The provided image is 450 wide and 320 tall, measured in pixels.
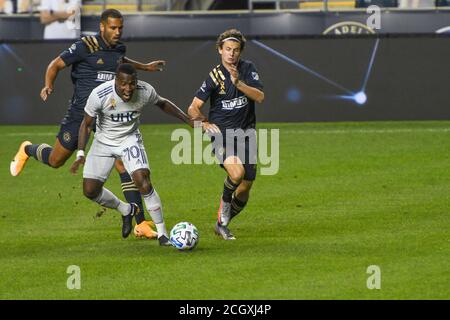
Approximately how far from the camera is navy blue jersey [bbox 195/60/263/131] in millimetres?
12930

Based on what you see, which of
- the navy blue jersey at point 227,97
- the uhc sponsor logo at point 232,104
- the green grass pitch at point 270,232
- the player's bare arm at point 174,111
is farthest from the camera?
the uhc sponsor logo at point 232,104

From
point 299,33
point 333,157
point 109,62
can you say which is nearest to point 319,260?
point 109,62

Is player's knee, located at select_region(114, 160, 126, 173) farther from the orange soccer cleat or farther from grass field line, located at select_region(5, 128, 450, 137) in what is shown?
grass field line, located at select_region(5, 128, 450, 137)

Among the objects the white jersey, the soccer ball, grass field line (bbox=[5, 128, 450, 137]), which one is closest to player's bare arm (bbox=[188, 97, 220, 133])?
the white jersey

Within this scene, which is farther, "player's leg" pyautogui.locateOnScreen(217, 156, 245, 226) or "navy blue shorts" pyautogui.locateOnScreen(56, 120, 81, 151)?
"navy blue shorts" pyautogui.locateOnScreen(56, 120, 81, 151)

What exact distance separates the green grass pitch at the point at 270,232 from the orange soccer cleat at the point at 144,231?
10 cm

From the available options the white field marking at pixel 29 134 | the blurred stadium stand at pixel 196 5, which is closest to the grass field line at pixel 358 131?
the blurred stadium stand at pixel 196 5

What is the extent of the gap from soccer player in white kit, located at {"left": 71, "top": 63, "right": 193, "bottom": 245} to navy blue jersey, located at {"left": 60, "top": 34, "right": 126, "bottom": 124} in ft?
3.98

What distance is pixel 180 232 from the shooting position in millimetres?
12102

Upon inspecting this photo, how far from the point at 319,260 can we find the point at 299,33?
16.1 m

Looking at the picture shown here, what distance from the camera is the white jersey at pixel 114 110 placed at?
12383 millimetres

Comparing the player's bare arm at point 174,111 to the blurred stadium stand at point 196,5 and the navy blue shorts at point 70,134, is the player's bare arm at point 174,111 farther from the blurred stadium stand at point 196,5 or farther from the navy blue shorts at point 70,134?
the blurred stadium stand at point 196,5
